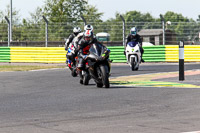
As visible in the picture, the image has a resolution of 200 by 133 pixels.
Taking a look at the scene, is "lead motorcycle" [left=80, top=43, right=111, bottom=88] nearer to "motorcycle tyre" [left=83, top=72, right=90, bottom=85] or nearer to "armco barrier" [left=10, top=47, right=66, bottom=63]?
"motorcycle tyre" [left=83, top=72, right=90, bottom=85]

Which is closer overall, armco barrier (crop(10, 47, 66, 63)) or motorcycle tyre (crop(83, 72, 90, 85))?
motorcycle tyre (crop(83, 72, 90, 85))

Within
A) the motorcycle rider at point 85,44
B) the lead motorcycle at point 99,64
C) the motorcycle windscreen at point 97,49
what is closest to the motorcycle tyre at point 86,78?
the motorcycle rider at point 85,44

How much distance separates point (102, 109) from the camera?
336 inches

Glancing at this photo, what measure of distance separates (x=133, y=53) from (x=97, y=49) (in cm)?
739

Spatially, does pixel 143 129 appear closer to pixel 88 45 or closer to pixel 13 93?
pixel 13 93

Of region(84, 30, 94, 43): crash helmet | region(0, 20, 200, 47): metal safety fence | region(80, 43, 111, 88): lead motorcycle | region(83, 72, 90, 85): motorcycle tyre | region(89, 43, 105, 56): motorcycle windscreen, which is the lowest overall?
region(83, 72, 90, 85): motorcycle tyre

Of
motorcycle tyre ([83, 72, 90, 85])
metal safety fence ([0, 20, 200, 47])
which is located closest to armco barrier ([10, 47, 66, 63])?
metal safety fence ([0, 20, 200, 47])

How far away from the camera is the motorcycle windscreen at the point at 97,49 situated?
12820 millimetres

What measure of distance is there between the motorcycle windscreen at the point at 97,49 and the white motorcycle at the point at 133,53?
23.6ft

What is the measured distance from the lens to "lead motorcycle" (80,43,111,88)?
12.5m

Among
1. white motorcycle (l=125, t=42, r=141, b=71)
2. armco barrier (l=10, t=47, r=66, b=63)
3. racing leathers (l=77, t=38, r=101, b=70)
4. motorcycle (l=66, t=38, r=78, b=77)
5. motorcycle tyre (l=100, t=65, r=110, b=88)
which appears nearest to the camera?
motorcycle tyre (l=100, t=65, r=110, b=88)

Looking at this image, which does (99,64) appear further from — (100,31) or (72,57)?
(100,31)

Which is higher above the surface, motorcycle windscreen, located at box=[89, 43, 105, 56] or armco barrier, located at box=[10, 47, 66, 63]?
motorcycle windscreen, located at box=[89, 43, 105, 56]

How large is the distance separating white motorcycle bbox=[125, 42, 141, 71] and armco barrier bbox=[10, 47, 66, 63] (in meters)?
8.05
